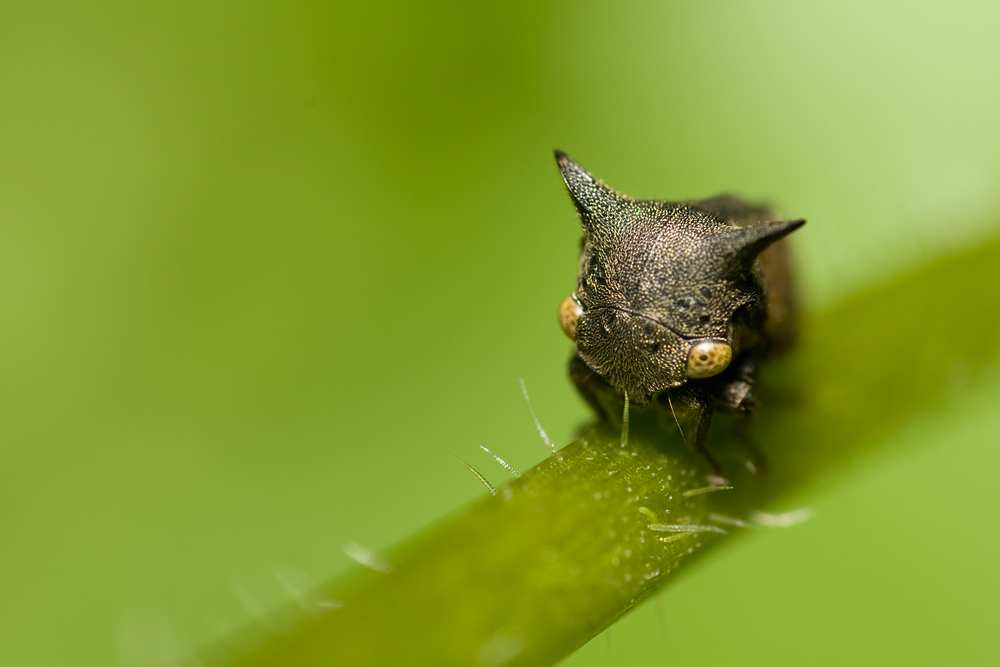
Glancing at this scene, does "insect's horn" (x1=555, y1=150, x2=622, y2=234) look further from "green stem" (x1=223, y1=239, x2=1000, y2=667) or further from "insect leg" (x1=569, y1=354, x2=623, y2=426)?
"green stem" (x1=223, y1=239, x2=1000, y2=667)

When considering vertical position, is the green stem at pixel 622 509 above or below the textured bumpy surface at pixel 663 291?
below

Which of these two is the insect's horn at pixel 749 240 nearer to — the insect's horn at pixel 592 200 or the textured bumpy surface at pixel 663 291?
the textured bumpy surface at pixel 663 291

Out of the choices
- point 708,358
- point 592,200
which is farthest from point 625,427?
point 592,200

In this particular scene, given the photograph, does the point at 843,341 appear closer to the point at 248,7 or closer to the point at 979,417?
the point at 979,417

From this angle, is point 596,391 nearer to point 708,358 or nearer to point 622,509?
point 708,358

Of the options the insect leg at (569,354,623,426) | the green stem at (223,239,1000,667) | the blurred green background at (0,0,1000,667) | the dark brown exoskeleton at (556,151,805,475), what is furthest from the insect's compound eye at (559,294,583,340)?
the blurred green background at (0,0,1000,667)

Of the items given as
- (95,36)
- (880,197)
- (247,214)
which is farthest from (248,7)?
(880,197)

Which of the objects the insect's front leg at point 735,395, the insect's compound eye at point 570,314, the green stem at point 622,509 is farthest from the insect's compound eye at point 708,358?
the insect's compound eye at point 570,314
